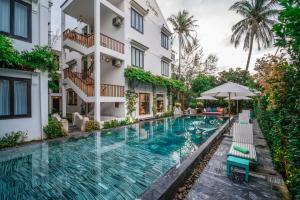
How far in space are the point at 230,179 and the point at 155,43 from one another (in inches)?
751

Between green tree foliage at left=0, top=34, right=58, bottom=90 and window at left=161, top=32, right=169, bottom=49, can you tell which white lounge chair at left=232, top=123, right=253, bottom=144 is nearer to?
green tree foliage at left=0, top=34, right=58, bottom=90

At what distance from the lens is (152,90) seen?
66.9 ft

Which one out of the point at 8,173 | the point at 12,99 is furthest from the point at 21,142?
the point at 8,173

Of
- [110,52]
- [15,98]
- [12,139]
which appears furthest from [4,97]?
[110,52]

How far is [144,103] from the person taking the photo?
19.5m

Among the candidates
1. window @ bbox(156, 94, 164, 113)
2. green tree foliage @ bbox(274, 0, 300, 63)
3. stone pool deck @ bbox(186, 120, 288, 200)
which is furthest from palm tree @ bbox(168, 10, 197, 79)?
green tree foliage @ bbox(274, 0, 300, 63)

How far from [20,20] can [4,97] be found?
3.95 meters

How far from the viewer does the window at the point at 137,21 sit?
1708cm

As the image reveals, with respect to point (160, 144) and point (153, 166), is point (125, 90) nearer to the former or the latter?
point (160, 144)

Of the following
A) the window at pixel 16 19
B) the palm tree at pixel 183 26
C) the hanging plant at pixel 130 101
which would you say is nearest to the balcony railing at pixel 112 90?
the hanging plant at pixel 130 101

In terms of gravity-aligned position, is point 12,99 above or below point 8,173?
above

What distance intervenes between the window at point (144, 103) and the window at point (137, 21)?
6892 millimetres

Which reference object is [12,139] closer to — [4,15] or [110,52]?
[4,15]

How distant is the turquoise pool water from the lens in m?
4.32
